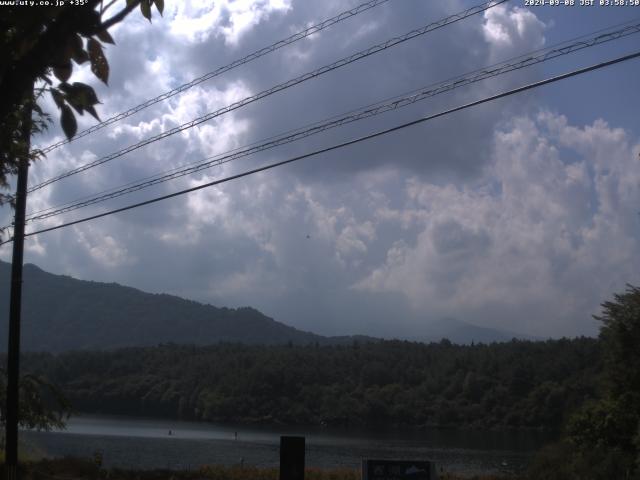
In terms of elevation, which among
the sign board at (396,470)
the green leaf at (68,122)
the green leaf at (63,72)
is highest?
the green leaf at (63,72)

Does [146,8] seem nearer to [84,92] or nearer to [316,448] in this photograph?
[84,92]

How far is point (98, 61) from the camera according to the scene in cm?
434

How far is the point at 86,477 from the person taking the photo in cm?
2125

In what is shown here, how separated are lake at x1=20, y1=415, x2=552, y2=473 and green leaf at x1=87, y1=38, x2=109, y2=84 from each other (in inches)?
1172

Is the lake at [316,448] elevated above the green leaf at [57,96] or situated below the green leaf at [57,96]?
below

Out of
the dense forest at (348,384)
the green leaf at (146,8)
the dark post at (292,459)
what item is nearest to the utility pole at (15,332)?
the dark post at (292,459)

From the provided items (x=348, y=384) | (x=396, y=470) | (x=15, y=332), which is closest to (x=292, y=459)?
(x=396, y=470)

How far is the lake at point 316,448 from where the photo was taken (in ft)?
144

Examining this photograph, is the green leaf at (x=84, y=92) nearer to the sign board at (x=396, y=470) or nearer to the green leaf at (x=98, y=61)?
the green leaf at (x=98, y=61)

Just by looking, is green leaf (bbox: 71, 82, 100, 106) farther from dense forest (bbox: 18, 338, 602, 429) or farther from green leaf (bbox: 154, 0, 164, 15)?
dense forest (bbox: 18, 338, 602, 429)

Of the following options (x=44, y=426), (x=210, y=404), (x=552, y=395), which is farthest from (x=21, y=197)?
(x=210, y=404)

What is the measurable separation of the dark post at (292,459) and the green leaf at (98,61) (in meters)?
7.07

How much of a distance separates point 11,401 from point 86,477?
144 inches

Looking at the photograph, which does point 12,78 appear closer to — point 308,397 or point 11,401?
point 11,401
